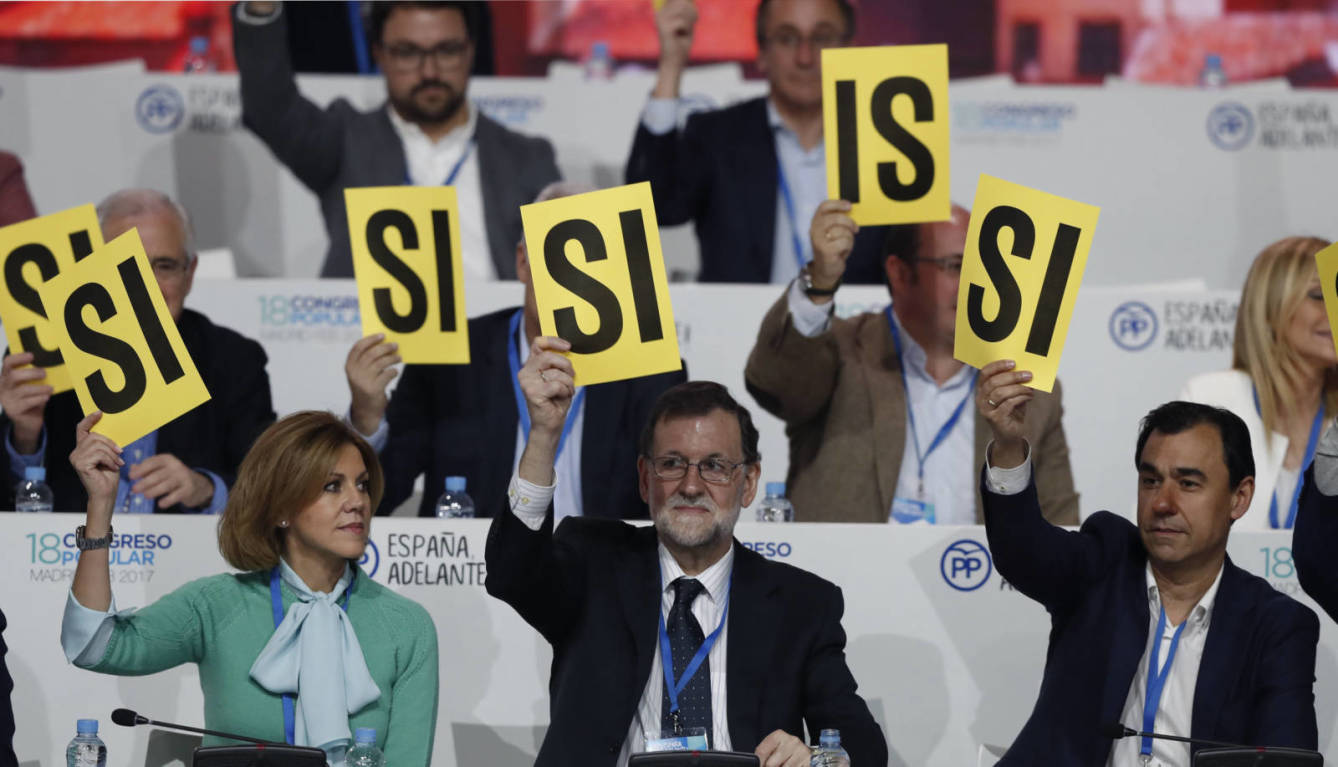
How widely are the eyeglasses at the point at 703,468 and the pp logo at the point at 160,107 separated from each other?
13.2 ft

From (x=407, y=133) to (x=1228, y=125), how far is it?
3117mm

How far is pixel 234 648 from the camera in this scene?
11.8ft

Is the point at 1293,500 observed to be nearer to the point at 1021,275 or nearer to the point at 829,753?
the point at 1021,275

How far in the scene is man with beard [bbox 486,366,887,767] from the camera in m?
3.48

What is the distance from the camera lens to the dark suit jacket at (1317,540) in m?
3.47

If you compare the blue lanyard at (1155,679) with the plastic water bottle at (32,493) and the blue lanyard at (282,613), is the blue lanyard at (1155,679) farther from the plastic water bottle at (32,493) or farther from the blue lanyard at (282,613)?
the plastic water bottle at (32,493)

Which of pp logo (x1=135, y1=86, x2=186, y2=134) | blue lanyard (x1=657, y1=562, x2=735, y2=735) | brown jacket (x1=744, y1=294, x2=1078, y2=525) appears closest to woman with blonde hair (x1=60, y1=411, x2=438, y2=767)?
blue lanyard (x1=657, y1=562, x2=735, y2=735)

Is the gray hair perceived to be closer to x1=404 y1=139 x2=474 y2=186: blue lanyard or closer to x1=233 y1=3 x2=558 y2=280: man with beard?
x1=233 y1=3 x2=558 y2=280: man with beard

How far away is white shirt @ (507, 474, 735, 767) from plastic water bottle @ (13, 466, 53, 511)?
5.65 ft

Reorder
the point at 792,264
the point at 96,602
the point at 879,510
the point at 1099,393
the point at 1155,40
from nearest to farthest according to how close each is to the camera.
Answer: the point at 96,602
the point at 879,510
the point at 1099,393
the point at 792,264
the point at 1155,40

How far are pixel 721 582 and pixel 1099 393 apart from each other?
2489 mm

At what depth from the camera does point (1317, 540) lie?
3494mm

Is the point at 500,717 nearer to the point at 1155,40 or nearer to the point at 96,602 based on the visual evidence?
the point at 96,602

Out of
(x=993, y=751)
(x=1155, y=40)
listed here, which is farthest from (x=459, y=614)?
(x=1155, y=40)
